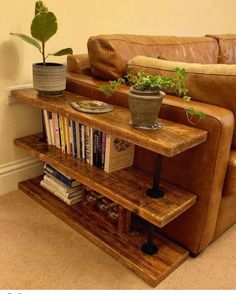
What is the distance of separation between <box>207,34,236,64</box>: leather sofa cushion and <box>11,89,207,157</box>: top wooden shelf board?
1.32 metres

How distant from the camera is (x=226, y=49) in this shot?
2.52 metres

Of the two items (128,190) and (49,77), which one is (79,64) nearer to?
(49,77)

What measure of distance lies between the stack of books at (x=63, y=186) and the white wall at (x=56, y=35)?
0.79 ft

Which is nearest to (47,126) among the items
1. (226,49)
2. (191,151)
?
(191,151)

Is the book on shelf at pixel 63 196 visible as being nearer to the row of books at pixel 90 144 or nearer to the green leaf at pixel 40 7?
the row of books at pixel 90 144

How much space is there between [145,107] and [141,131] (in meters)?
0.09

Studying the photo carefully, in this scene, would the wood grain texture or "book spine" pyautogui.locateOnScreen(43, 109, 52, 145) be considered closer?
the wood grain texture

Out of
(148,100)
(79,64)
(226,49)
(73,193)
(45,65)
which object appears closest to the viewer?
(148,100)

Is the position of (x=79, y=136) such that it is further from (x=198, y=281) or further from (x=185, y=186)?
(x=198, y=281)

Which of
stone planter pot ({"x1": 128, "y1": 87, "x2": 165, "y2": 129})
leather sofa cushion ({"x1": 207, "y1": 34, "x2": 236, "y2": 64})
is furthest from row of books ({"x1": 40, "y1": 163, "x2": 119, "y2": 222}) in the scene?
leather sofa cushion ({"x1": 207, "y1": 34, "x2": 236, "y2": 64})

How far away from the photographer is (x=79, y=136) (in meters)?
1.67

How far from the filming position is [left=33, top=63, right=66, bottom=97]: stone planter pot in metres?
1.66

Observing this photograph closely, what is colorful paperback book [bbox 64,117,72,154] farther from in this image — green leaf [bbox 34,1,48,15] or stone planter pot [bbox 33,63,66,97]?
green leaf [bbox 34,1,48,15]

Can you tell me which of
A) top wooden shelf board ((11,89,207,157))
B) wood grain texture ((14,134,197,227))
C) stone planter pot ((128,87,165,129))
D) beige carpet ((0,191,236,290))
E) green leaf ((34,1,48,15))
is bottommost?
beige carpet ((0,191,236,290))
